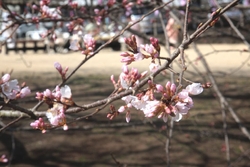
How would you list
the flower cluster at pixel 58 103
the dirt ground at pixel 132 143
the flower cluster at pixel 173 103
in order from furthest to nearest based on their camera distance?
1. the dirt ground at pixel 132 143
2. the flower cluster at pixel 58 103
3. the flower cluster at pixel 173 103

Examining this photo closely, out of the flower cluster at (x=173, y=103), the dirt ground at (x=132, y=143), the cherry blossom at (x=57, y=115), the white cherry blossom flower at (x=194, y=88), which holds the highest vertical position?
the white cherry blossom flower at (x=194, y=88)

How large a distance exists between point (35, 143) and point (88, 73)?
4890 mm

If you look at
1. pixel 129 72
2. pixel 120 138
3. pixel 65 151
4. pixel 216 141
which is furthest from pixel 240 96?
pixel 129 72

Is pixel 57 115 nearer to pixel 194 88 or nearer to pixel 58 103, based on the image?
pixel 58 103

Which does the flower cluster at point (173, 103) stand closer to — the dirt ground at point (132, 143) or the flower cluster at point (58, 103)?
the flower cluster at point (58, 103)

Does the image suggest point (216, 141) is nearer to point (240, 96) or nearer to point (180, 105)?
point (240, 96)

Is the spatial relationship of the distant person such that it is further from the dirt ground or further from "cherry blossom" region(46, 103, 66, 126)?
"cherry blossom" region(46, 103, 66, 126)

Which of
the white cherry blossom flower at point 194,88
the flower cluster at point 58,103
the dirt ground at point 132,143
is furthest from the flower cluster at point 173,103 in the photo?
the dirt ground at point 132,143

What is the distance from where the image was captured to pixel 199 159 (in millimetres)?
3848

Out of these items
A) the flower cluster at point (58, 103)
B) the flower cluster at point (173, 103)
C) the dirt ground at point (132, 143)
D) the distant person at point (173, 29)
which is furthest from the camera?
the dirt ground at point (132, 143)

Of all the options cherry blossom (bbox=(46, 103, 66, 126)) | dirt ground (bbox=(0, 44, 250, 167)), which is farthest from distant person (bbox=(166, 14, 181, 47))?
cherry blossom (bbox=(46, 103, 66, 126))

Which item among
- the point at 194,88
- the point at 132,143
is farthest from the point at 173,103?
the point at 132,143

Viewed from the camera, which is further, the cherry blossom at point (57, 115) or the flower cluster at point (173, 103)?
the cherry blossom at point (57, 115)

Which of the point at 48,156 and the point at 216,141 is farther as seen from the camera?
the point at 216,141
